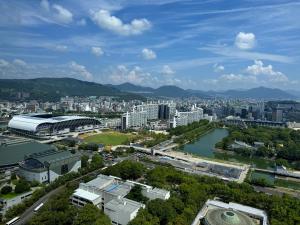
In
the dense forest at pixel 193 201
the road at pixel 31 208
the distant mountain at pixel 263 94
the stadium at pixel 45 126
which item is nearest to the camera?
the dense forest at pixel 193 201

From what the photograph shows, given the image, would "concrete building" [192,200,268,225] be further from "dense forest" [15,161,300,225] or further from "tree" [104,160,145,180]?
"tree" [104,160,145,180]

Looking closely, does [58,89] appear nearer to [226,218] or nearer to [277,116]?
[277,116]

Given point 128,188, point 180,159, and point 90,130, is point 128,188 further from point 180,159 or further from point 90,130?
point 90,130

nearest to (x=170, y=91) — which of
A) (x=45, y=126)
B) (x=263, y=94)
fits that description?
(x=263, y=94)

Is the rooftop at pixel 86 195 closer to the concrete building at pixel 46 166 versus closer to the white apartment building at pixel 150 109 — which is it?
the concrete building at pixel 46 166

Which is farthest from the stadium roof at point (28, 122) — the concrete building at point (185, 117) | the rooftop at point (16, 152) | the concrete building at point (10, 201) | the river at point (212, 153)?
the concrete building at point (10, 201)

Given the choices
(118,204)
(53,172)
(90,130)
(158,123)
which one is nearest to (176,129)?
(158,123)

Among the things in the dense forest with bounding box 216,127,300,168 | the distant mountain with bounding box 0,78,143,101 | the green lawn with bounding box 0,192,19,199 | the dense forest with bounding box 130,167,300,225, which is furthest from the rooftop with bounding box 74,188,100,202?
the distant mountain with bounding box 0,78,143,101
